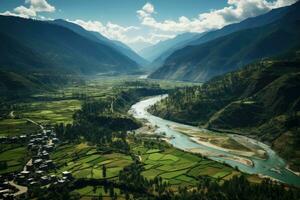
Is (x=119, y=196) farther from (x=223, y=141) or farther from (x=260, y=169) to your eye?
(x=223, y=141)

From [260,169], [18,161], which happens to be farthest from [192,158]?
[18,161]

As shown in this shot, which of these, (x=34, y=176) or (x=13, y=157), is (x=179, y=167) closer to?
(x=34, y=176)

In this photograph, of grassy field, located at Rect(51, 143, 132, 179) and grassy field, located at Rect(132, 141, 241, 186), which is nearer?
grassy field, located at Rect(132, 141, 241, 186)

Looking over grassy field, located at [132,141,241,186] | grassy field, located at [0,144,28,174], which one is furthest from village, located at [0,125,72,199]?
grassy field, located at [132,141,241,186]

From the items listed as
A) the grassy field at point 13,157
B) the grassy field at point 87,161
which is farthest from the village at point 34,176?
the grassy field at point 87,161

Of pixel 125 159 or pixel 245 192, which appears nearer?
pixel 245 192

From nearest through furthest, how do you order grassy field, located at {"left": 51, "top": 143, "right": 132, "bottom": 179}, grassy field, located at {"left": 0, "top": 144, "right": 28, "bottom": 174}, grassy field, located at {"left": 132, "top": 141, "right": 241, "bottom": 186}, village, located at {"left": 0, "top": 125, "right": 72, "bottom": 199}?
village, located at {"left": 0, "top": 125, "right": 72, "bottom": 199}
grassy field, located at {"left": 132, "top": 141, "right": 241, "bottom": 186}
grassy field, located at {"left": 51, "top": 143, "right": 132, "bottom": 179}
grassy field, located at {"left": 0, "top": 144, "right": 28, "bottom": 174}

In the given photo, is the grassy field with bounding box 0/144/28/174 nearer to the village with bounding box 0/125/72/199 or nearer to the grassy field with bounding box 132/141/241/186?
the village with bounding box 0/125/72/199
